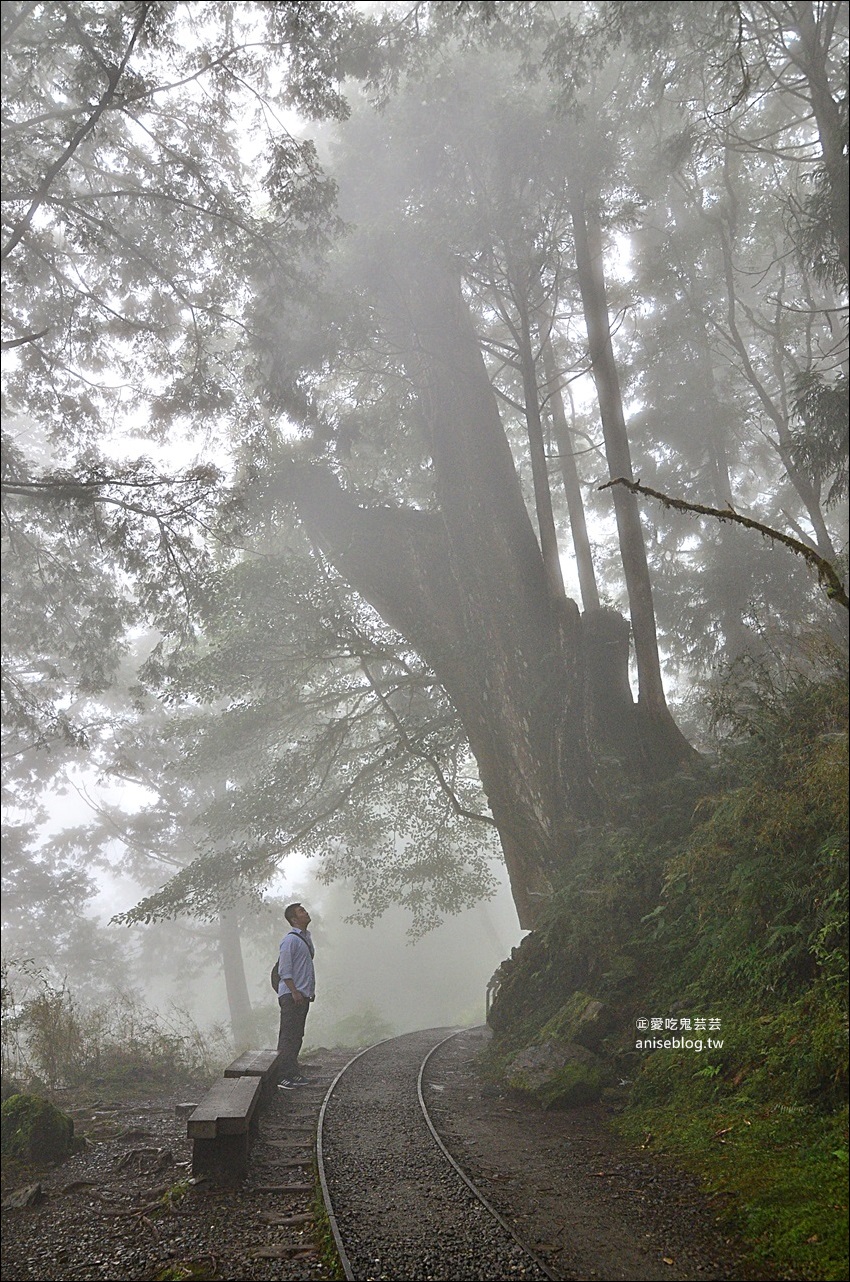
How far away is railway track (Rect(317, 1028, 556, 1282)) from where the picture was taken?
3398 millimetres

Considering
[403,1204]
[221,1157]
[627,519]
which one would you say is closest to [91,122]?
[627,519]

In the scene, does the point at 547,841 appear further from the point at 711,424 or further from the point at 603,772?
the point at 711,424

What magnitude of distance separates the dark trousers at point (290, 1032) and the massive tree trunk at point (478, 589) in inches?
123

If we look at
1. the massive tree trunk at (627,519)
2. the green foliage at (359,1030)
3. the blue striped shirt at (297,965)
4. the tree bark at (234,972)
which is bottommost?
the green foliage at (359,1030)

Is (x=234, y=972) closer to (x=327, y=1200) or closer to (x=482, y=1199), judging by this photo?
(x=327, y=1200)

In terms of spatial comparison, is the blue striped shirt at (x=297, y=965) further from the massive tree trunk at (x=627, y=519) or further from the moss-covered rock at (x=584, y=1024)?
the massive tree trunk at (x=627, y=519)

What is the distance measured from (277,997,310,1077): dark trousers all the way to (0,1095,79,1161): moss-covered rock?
7.37 feet

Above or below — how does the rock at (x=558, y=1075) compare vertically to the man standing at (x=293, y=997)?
below

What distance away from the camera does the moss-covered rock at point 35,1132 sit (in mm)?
5461

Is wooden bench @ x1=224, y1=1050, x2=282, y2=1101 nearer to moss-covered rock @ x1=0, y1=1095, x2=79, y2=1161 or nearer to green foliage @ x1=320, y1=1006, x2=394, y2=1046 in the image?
moss-covered rock @ x1=0, y1=1095, x2=79, y2=1161

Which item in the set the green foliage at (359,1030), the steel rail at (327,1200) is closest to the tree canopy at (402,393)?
the steel rail at (327,1200)

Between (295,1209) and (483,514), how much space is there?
8740 millimetres

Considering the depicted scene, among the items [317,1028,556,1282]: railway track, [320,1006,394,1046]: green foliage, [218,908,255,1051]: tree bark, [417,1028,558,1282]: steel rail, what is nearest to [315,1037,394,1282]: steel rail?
[317,1028,556,1282]: railway track

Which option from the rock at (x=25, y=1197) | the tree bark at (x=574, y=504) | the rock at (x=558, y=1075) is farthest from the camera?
the tree bark at (x=574, y=504)
